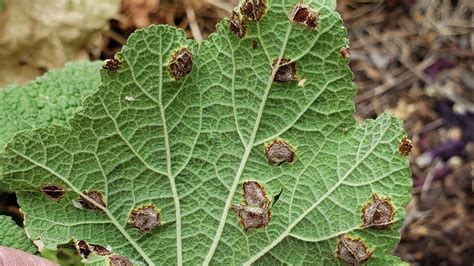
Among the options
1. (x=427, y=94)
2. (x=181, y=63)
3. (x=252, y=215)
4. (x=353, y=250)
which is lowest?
(x=427, y=94)

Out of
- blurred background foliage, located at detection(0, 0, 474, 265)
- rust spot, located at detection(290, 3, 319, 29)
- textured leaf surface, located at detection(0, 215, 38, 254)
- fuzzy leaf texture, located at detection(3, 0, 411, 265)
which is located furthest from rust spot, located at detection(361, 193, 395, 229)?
blurred background foliage, located at detection(0, 0, 474, 265)

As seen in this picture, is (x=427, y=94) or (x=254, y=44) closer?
(x=254, y=44)

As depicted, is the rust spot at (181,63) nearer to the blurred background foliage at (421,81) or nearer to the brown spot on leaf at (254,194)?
the brown spot on leaf at (254,194)

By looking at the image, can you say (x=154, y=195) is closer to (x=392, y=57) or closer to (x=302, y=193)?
(x=302, y=193)

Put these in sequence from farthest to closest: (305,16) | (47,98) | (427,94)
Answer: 1. (427,94)
2. (47,98)
3. (305,16)

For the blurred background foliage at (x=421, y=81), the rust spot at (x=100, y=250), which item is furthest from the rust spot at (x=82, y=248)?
the blurred background foliage at (x=421, y=81)

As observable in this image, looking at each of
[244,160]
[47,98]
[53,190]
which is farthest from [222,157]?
[47,98]

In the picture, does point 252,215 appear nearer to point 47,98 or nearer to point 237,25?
point 237,25
